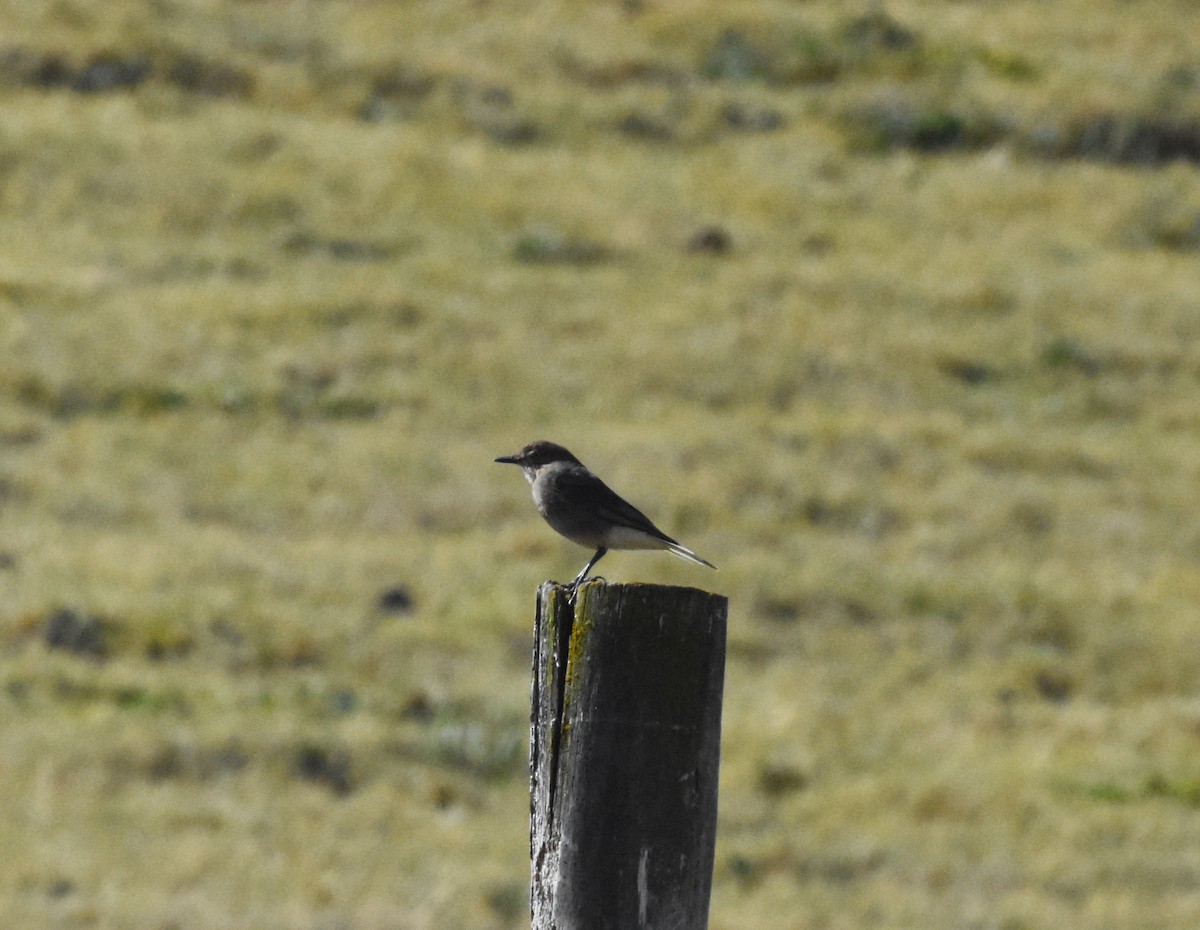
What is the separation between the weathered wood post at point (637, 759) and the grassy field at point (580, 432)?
796 centimetres

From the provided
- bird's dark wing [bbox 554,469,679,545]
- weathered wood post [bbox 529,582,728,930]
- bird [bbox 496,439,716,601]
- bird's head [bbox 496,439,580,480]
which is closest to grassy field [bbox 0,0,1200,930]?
bird's head [bbox 496,439,580,480]

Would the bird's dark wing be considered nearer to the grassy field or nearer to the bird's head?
the bird's head

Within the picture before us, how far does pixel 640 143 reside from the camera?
3819 centimetres

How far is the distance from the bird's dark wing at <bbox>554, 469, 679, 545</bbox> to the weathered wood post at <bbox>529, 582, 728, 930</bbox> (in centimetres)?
322

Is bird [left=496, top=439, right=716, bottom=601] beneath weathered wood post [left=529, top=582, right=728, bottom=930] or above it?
above

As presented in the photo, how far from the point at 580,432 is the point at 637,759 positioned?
2072 centimetres

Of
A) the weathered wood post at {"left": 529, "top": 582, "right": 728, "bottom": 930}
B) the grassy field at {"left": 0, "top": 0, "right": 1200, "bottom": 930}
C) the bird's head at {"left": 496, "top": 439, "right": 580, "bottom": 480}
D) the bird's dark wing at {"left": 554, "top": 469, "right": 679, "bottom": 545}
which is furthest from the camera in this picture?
the grassy field at {"left": 0, "top": 0, "right": 1200, "bottom": 930}

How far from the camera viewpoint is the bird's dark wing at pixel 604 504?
742cm

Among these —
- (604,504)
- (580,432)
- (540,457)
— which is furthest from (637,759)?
(580,432)

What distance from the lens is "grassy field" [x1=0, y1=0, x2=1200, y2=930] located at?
14352 mm

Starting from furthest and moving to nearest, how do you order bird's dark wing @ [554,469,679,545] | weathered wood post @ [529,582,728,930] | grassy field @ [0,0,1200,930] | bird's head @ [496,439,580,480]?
grassy field @ [0,0,1200,930], bird's head @ [496,439,580,480], bird's dark wing @ [554,469,679,545], weathered wood post @ [529,582,728,930]

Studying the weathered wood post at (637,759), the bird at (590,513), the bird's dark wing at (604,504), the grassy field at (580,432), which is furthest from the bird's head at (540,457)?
the grassy field at (580,432)

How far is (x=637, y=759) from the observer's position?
4086mm

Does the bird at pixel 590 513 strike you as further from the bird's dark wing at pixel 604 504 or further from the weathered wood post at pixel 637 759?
the weathered wood post at pixel 637 759
